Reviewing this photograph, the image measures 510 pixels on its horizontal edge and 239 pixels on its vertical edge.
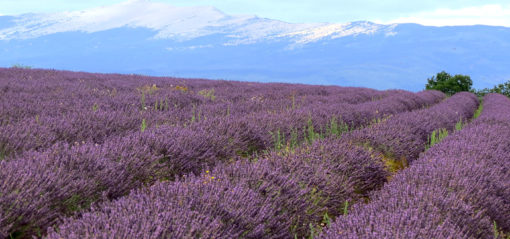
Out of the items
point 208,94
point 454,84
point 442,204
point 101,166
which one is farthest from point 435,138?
point 454,84

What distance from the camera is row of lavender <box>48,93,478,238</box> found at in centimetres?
162

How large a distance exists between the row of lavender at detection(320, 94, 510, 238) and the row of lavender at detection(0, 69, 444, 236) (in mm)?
1317

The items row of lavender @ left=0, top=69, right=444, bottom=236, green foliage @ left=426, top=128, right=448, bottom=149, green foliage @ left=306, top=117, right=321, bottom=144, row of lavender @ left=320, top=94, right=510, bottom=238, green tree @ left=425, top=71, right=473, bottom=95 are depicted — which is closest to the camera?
row of lavender @ left=320, top=94, right=510, bottom=238

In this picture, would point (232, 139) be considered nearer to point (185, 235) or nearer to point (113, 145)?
point (113, 145)

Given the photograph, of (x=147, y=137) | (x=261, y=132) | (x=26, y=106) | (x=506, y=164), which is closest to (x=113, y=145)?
(x=147, y=137)

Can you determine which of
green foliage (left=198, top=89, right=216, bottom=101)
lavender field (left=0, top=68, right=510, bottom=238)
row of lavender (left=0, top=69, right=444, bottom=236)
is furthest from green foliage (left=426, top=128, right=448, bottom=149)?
green foliage (left=198, top=89, right=216, bottom=101)

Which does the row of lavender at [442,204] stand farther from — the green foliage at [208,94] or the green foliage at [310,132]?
the green foliage at [208,94]

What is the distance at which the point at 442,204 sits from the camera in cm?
223

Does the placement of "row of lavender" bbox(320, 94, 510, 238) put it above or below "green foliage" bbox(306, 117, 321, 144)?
above

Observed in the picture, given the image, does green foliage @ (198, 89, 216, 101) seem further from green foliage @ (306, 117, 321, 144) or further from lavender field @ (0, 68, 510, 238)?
lavender field @ (0, 68, 510, 238)

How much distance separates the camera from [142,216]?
1673 mm

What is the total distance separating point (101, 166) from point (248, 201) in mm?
1112

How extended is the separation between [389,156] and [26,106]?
4389mm

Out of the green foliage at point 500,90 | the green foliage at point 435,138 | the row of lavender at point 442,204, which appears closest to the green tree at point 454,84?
the green foliage at point 500,90
